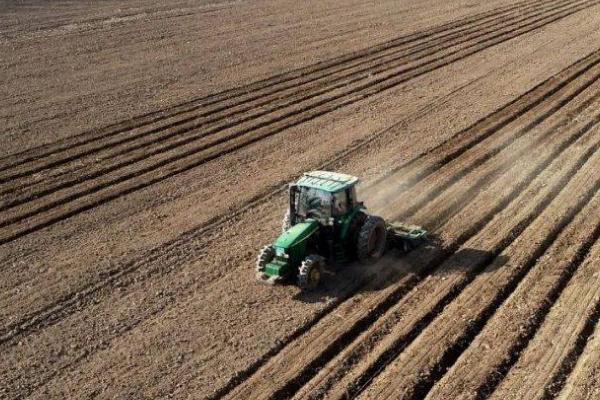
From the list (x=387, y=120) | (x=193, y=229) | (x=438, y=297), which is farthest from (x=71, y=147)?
(x=438, y=297)

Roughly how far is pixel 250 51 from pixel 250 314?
19.8 m

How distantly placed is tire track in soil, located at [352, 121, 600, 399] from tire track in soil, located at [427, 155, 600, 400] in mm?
165

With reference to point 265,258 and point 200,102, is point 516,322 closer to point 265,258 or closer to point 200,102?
point 265,258

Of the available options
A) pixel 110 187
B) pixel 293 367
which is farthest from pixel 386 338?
pixel 110 187

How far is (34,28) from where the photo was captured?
35.5 metres

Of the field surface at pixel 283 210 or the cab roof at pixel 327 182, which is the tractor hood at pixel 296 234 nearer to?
the cab roof at pixel 327 182

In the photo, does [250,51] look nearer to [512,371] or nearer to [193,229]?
[193,229]

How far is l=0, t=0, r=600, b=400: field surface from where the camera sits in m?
10.5

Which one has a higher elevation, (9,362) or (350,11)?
(350,11)

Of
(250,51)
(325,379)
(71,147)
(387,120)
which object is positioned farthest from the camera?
(250,51)

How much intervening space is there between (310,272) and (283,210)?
12.6 feet

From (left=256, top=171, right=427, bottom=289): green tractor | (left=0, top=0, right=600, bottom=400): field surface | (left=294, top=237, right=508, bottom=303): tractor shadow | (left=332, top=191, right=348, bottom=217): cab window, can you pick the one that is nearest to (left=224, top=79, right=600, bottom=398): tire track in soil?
(left=0, top=0, right=600, bottom=400): field surface

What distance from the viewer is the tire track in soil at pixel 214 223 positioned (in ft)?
39.3

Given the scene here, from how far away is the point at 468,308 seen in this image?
11625 millimetres
